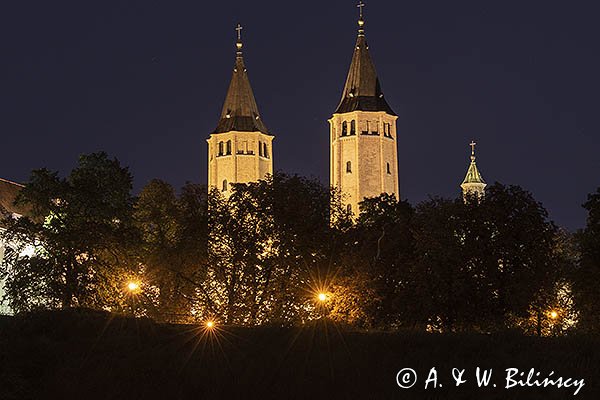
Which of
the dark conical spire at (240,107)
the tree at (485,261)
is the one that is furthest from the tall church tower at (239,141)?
the tree at (485,261)

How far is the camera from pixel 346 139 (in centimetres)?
12638

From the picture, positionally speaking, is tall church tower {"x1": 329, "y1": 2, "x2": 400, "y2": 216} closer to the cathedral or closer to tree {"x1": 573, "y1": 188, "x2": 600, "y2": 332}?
the cathedral

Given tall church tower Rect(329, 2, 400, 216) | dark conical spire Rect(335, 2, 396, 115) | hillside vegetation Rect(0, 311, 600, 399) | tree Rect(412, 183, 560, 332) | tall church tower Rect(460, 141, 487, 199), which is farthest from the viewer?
tall church tower Rect(460, 141, 487, 199)

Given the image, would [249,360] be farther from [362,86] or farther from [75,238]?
[362,86]

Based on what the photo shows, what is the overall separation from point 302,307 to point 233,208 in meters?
8.23

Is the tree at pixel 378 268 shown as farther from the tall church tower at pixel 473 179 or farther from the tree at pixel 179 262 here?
the tall church tower at pixel 473 179

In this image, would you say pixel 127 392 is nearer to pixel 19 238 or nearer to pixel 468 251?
pixel 468 251

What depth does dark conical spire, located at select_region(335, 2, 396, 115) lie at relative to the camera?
419ft

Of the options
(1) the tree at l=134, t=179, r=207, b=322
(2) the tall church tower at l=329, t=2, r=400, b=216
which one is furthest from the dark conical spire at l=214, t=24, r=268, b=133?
(1) the tree at l=134, t=179, r=207, b=322

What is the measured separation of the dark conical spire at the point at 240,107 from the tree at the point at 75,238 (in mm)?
67393

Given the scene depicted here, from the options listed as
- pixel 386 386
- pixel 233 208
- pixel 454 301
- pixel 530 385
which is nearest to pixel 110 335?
pixel 386 386

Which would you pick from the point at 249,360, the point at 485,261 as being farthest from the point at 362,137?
the point at 249,360

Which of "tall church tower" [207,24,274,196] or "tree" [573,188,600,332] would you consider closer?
"tree" [573,188,600,332]

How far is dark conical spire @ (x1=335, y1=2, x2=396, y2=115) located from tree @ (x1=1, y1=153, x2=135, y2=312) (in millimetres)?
63434
